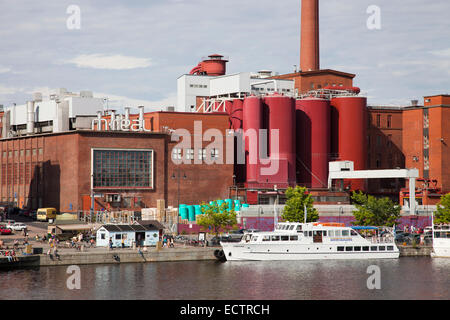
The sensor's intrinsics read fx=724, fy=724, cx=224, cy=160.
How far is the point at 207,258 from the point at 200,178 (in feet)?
153

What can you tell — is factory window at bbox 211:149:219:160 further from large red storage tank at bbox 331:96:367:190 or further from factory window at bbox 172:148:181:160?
large red storage tank at bbox 331:96:367:190

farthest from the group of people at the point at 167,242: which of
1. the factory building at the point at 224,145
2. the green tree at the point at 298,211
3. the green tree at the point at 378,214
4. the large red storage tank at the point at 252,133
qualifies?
the large red storage tank at the point at 252,133

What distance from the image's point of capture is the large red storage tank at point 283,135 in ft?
446

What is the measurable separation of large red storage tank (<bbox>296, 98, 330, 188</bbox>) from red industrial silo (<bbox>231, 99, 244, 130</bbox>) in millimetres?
11444

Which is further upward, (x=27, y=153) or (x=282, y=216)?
(x=27, y=153)

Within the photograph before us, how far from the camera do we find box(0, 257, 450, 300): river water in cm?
6569

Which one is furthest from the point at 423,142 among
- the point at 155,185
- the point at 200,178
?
the point at 155,185

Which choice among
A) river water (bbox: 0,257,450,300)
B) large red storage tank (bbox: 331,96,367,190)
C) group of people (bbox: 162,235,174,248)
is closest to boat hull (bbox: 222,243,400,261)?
river water (bbox: 0,257,450,300)

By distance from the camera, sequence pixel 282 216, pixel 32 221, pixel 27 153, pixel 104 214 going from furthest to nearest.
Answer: pixel 27 153 → pixel 32 221 → pixel 104 214 → pixel 282 216

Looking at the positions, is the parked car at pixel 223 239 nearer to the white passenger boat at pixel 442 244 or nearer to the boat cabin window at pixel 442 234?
the white passenger boat at pixel 442 244

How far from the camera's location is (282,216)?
10838 centimetres
